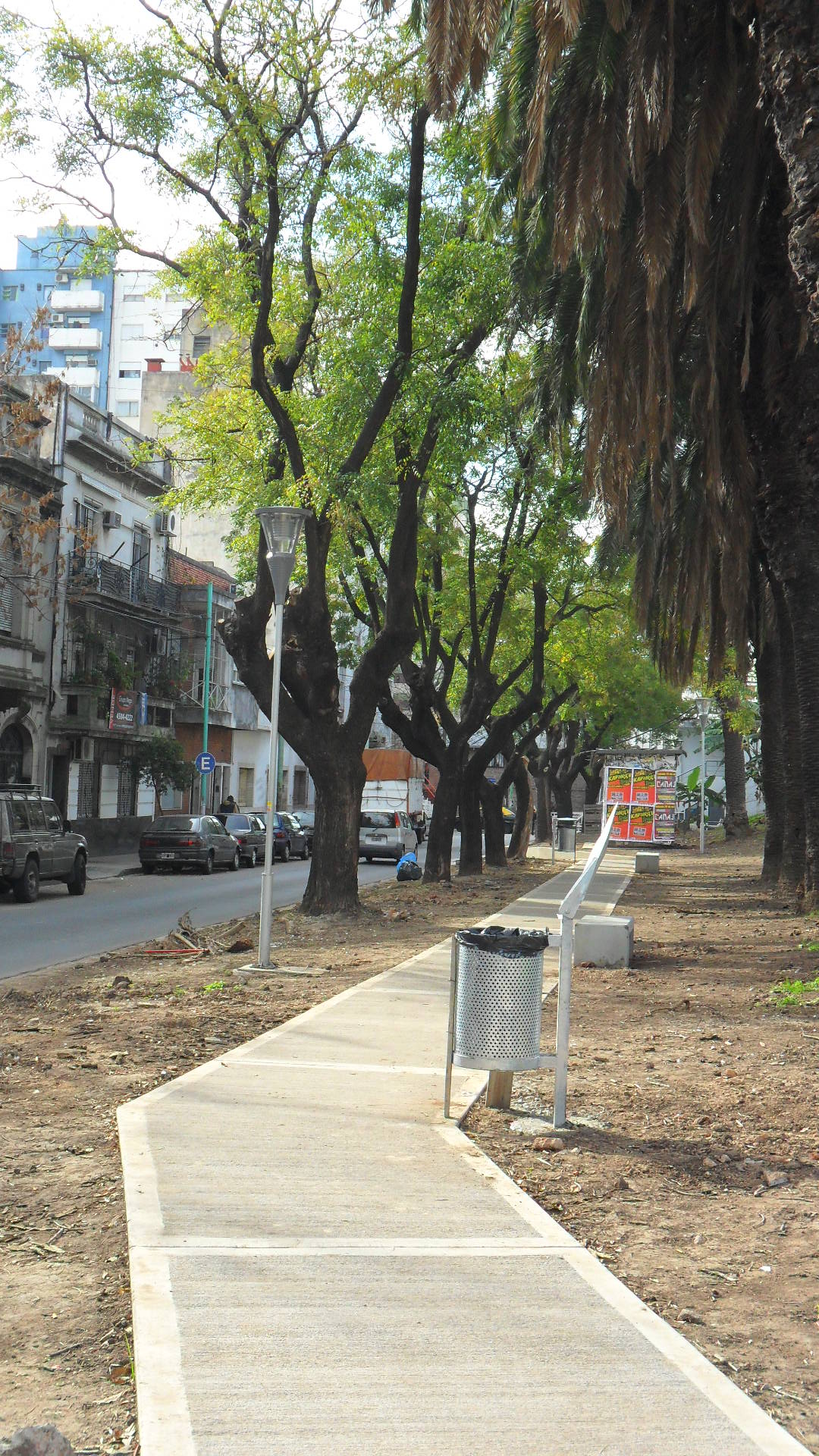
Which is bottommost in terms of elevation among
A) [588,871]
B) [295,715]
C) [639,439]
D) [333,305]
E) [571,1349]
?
[571,1349]

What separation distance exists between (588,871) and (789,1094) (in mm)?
2000

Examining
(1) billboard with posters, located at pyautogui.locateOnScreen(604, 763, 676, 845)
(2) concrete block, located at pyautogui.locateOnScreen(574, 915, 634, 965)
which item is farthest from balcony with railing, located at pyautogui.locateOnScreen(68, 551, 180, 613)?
(2) concrete block, located at pyautogui.locateOnScreen(574, 915, 634, 965)

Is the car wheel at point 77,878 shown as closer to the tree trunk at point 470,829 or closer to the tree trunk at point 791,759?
the tree trunk at point 470,829

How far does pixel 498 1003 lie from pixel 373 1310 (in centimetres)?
255

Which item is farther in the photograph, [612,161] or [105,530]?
[105,530]

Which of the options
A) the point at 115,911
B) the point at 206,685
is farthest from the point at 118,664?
the point at 115,911

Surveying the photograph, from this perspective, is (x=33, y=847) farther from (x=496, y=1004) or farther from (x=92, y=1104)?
(x=496, y=1004)

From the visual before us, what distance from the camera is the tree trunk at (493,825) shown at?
3450 cm

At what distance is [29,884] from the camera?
23.3 meters

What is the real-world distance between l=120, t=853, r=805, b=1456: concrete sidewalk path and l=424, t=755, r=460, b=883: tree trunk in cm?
2076

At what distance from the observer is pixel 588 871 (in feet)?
21.5

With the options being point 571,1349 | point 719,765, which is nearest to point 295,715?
point 571,1349

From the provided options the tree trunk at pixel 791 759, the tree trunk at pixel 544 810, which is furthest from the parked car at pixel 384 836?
the tree trunk at pixel 791 759

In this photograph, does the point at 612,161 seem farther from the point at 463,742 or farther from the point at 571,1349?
→ the point at 463,742
